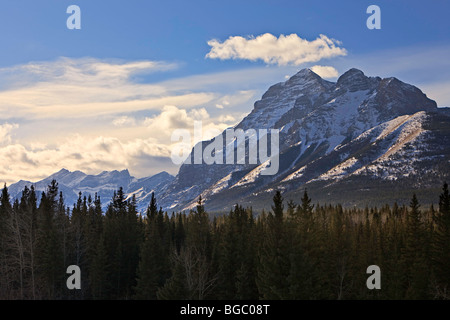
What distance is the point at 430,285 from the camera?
71375mm

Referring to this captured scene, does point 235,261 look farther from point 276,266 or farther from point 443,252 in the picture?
point 443,252

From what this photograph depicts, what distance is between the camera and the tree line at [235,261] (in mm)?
56469

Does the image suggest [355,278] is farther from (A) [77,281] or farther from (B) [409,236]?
(A) [77,281]

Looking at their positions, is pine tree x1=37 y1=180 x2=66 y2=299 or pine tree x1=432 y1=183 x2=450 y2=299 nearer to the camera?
pine tree x1=432 y1=183 x2=450 y2=299

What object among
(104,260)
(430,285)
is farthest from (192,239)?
(430,285)

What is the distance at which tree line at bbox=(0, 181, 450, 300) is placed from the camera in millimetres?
56469

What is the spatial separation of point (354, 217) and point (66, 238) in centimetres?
13853
